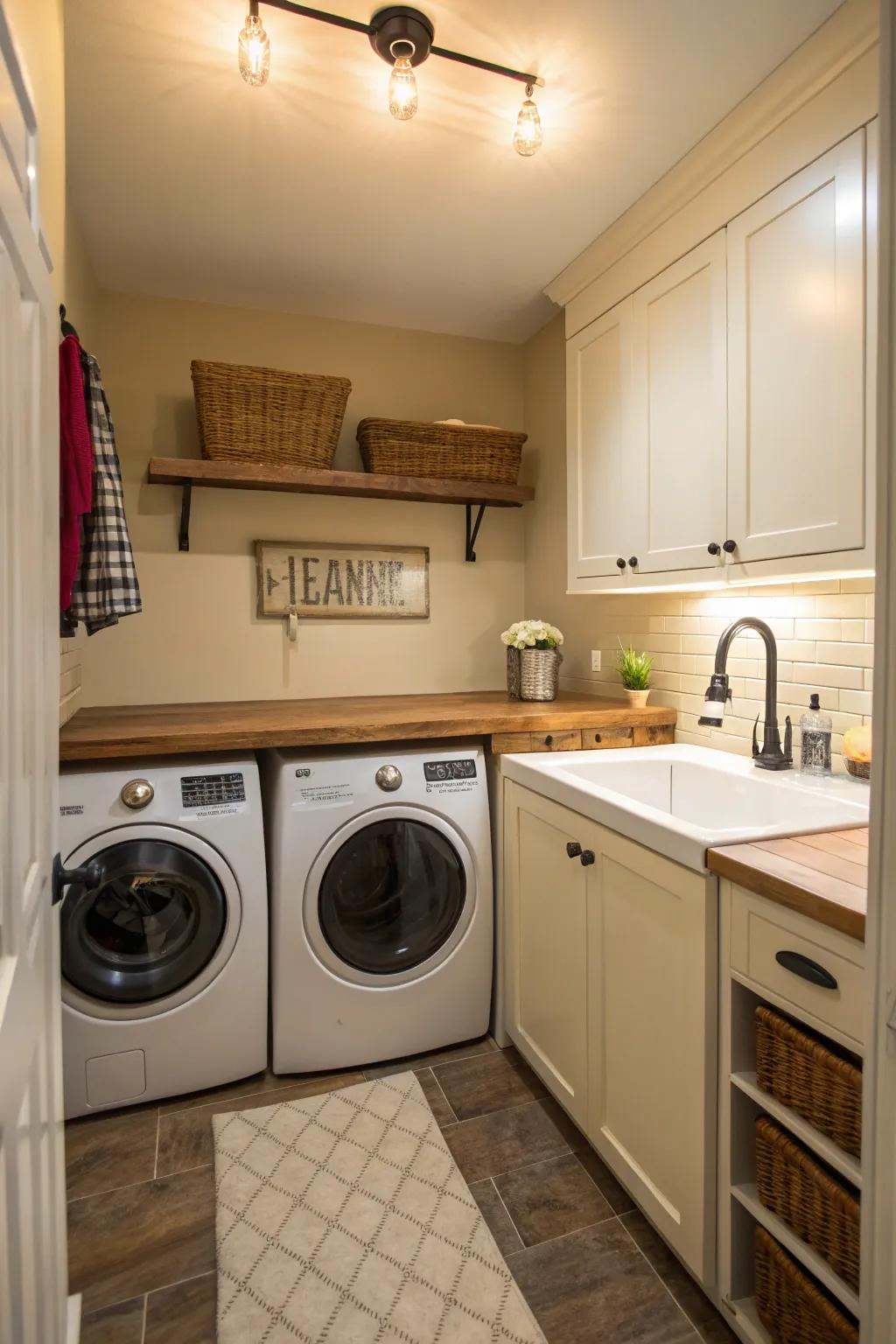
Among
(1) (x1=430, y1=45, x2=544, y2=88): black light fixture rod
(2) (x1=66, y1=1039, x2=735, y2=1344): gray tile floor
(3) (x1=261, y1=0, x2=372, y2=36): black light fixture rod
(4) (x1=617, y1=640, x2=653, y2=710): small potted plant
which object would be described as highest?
(1) (x1=430, y1=45, x2=544, y2=88): black light fixture rod

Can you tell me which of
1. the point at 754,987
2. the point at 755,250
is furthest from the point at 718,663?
the point at 755,250

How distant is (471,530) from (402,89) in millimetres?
1700

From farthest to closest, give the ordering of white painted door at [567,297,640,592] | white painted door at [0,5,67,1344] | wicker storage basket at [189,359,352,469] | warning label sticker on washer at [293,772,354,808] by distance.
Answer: wicker storage basket at [189,359,352,469] < white painted door at [567,297,640,592] < warning label sticker on washer at [293,772,354,808] < white painted door at [0,5,67,1344]

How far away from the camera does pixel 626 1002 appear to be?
153cm

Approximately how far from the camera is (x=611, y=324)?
2.20 m

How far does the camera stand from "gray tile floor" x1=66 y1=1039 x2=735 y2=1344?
1.35 metres

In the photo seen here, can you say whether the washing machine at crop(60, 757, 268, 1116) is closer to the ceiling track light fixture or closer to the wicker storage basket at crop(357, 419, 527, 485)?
the wicker storage basket at crop(357, 419, 527, 485)

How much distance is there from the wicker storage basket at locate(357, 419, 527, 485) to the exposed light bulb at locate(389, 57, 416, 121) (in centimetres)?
118

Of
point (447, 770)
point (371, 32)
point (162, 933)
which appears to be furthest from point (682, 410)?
point (162, 933)

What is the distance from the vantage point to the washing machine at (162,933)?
6.08 feet

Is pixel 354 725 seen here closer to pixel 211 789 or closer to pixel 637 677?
pixel 211 789

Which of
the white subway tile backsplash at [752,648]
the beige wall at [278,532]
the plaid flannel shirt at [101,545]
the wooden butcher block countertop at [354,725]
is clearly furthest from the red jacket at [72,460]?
the white subway tile backsplash at [752,648]

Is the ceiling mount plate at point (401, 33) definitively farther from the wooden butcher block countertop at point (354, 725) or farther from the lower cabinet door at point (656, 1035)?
the lower cabinet door at point (656, 1035)

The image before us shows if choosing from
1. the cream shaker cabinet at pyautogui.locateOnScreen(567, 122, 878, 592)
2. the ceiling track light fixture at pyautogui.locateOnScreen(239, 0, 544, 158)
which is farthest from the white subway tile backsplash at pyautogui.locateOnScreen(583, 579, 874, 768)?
the ceiling track light fixture at pyautogui.locateOnScreen(239, 0, 544, 158)
